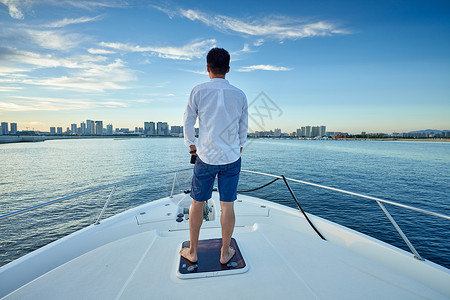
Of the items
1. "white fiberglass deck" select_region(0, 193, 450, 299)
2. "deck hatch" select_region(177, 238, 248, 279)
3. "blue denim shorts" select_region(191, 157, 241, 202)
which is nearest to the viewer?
"white fiberglass deck" select_region(0, 193, 450, 299)

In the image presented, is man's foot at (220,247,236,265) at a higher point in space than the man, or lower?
lower

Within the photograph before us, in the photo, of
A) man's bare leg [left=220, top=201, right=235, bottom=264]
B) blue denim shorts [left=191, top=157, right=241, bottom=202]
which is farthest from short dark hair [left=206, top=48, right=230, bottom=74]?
man's bare leg [left=220, top=201, right=235, bottom=264]

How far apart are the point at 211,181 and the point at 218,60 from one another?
0.95 meters

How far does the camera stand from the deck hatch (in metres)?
1.47

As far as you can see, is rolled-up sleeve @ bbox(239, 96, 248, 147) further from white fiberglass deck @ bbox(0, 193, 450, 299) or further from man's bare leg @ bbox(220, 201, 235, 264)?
white fiberglass deck @ bbox(0, 193, 450, 299)

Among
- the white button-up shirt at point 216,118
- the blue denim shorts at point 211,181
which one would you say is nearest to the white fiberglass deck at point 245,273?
the blue denim shorts at point 211,181

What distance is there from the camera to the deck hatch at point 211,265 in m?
1.47

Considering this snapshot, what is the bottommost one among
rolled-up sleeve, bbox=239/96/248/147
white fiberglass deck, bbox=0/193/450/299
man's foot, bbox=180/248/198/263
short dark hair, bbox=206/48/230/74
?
white fiberglass deck, bbox=0/193/450/299

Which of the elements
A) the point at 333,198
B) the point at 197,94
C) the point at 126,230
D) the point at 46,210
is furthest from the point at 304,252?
the point at 46,210

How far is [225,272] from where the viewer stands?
4.87ft

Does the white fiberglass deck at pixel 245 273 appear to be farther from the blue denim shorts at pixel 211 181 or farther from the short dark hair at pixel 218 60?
the short dark hair at pixel 218 60

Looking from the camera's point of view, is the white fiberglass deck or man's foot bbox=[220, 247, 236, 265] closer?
the white fiberglass deck

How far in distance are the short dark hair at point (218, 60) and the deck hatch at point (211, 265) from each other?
1.51 metres

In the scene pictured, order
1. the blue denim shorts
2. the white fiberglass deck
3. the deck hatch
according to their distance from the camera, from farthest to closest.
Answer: the blue denim shorts < the deck hatch < the white fiberglass deck
